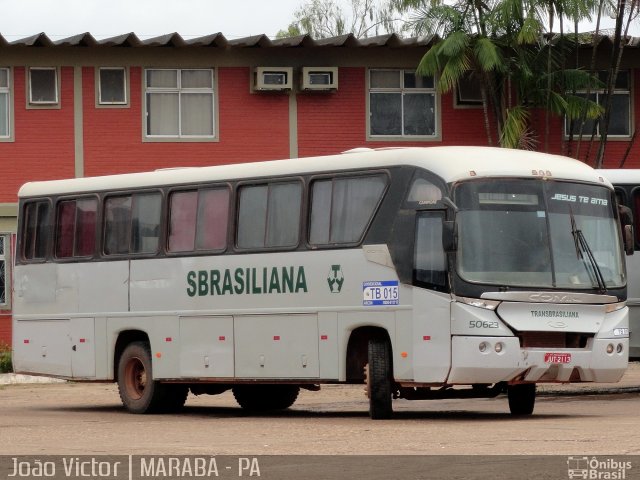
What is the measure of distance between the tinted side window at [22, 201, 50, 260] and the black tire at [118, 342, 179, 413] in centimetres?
226

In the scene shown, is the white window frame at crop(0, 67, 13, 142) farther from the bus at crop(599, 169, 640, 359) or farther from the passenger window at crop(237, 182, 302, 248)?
the passenger window at crop(237, 182, 302, 248)

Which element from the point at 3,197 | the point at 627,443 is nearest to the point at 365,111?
the point at 3,197

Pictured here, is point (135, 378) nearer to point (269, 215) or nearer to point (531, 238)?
point (269, 215)

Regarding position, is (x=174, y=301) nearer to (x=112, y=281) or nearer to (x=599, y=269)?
(x=112, y=281)

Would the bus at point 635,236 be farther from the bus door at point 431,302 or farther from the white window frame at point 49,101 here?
the white window frame at point 49,101

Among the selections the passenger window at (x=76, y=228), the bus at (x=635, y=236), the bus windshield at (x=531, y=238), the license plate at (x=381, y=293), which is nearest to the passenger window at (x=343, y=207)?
the license plate at (x=381, y=293)

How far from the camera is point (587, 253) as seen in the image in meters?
18.7

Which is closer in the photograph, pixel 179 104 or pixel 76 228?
pixel 76 228

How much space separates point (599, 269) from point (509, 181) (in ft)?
4.78

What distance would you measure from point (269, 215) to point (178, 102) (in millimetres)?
15729

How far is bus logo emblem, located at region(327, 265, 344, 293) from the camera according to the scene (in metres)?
19.3

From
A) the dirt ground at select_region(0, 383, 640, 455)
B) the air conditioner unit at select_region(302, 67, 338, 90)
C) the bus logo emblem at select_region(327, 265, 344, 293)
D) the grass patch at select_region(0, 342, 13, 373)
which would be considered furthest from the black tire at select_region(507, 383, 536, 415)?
the air conditioner unit at select_region(302, 67, 338, 90)

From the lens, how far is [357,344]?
19.3 metres

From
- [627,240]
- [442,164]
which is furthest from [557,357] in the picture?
[442,164]
